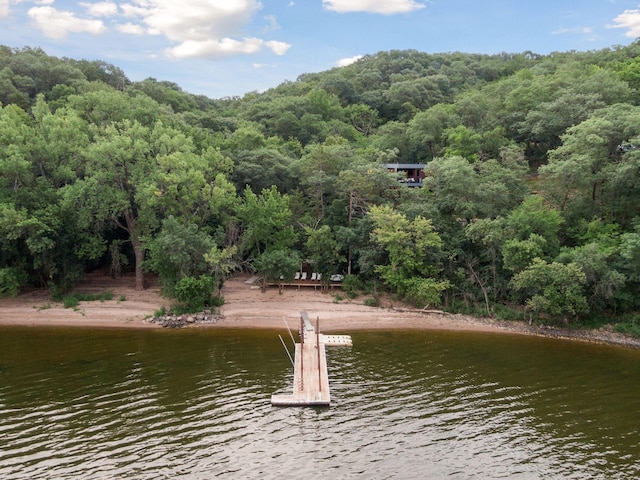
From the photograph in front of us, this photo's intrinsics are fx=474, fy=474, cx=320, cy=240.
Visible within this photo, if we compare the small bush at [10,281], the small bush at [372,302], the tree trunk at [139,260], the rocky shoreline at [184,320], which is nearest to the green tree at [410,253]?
the small bush at [372,302]

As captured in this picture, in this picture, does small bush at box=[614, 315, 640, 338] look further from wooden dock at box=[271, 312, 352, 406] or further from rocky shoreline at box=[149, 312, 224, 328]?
rocky shoreline at box=[149, 312, 224, 328]

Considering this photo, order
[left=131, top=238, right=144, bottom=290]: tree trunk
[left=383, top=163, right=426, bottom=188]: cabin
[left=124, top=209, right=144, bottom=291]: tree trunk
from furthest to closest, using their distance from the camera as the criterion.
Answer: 1. [left=383, top=163, right=426, bottom=188]: cabin
2. [left=131, top=238, right=144, bottom=290]: tree trunk
3. [left=124, top=209, right=144, bottom=291]: tree trunk

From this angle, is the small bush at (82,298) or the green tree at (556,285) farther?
→ the small bush at (82,298)

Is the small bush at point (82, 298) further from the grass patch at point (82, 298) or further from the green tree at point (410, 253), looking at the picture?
the green tree at point (410, 253)

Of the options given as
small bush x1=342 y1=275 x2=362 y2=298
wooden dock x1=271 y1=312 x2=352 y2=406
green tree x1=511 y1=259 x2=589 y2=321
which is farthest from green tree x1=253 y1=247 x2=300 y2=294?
green tree x1=511 y1=259 x2=589 y2=321

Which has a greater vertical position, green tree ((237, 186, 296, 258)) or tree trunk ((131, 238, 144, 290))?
green tree ((237, 186, 296, 258))

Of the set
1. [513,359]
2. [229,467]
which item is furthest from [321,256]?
[229,467]

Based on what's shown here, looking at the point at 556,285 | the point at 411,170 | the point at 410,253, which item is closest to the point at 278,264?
the point at 410,253
